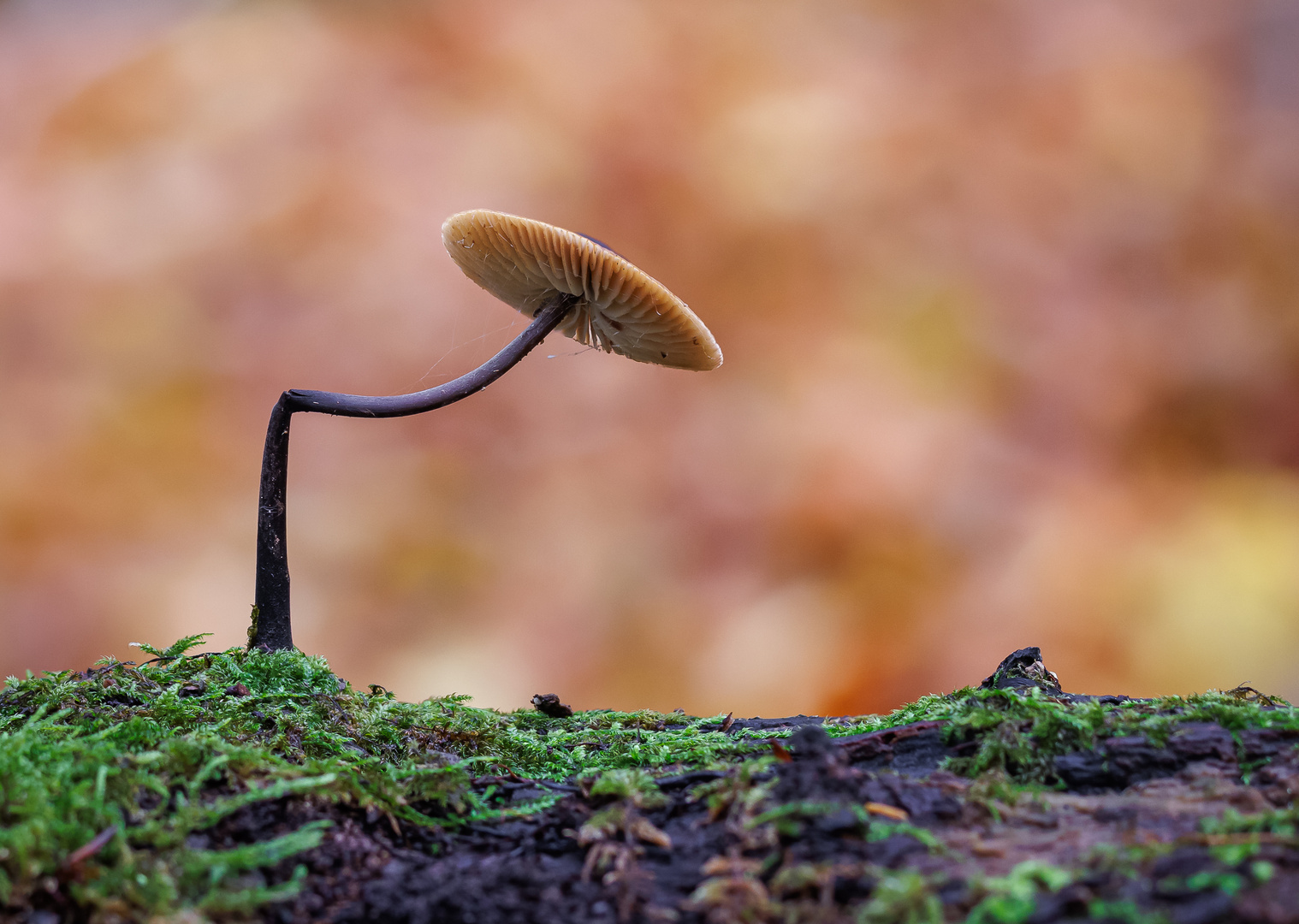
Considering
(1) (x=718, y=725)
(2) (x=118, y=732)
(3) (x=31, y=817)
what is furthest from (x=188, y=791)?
(1) (x=718, y=725)

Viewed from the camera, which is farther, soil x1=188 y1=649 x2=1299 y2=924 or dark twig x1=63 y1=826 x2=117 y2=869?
dark twig x1=63 y1=826 x2=117 y2=869

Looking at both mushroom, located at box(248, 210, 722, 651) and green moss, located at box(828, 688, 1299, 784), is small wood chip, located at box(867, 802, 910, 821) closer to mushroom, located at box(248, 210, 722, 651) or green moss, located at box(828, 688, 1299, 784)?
green moss, located at box(828, 688, 1299, 784)

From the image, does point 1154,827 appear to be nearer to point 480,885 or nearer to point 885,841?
point 885,841

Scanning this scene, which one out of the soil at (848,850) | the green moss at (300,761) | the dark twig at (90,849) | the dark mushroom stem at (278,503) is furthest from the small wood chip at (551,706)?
the dark twig at (90,849)

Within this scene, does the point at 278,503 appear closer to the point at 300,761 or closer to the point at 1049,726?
the point at 300,761

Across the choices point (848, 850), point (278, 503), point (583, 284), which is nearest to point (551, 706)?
point (278, 503)

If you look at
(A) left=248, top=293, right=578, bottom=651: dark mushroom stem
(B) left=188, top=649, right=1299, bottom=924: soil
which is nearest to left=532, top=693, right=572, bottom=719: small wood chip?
(A) left=248, top=293, right=578, bottom=651: dark mushroom stem

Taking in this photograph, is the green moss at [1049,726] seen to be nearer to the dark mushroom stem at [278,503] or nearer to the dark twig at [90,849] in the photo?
the dark twig at [90,849]
